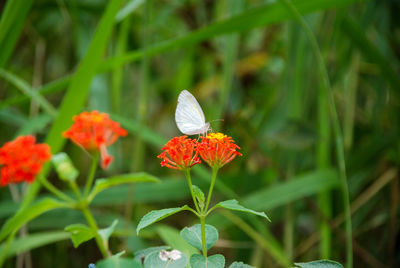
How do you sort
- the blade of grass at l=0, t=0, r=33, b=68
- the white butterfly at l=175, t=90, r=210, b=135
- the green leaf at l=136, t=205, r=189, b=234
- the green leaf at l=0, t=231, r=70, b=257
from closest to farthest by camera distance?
1. the green leaf at l=136, t=205, r=189, b=234
2. the white butterfly at l=175, t=90, r=210, b=135
3. the blade of grass at l=0, t=0, r=33, b=68
4. the green leaf at l=0, t=231, r=70, b=257

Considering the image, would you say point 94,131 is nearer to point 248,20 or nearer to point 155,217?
point 155,217

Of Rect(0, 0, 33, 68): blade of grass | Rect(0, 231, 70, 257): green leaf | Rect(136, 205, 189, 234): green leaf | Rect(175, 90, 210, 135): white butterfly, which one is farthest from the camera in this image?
Rect(0, 231, 70, 257): green leaf

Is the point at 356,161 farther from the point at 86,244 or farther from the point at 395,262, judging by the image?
the point at 86,244

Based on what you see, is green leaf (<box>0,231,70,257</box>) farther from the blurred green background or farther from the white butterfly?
the white butterfly

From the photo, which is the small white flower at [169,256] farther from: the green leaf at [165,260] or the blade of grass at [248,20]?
the blade of grass at [248,20]

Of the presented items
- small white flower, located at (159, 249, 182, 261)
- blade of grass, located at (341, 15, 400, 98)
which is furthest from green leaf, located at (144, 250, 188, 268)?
blade of grass, located at (341, 15, 400, 98)

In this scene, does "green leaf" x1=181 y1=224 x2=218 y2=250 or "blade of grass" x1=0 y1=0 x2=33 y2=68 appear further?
"blade of grass" x1=0 y1=0 x2=33 y2=68

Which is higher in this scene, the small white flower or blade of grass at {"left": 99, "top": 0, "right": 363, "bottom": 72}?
blade of grass at {"left": 99, "top": 0, "right": 363, "bottom": 72}
